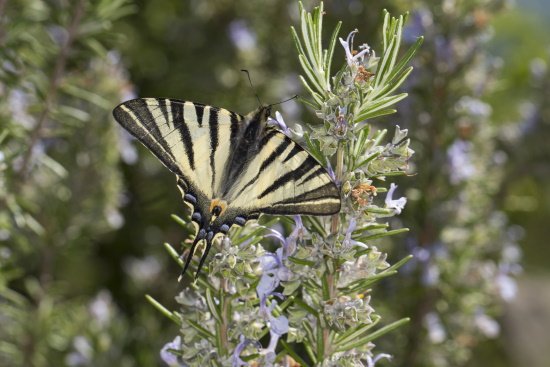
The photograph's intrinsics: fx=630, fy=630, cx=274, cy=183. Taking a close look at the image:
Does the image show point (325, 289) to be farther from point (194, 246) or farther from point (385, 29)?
point (385, 29)

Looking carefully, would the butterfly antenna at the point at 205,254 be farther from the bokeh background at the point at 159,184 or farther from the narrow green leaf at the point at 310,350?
the bokeh background at the point at 159,184

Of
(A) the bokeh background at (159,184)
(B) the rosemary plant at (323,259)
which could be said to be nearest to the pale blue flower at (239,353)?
(B) the rosemary plant at (323,259)

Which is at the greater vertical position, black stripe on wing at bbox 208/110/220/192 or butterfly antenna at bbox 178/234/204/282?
black stripe on wing at bbox 208/110/220/192

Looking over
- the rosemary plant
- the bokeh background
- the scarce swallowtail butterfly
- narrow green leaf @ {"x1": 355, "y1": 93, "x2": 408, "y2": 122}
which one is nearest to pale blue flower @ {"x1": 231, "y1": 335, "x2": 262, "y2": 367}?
the rosemary plant

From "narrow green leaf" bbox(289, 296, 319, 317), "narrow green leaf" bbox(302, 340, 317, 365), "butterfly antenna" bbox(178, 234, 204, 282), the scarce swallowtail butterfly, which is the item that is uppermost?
the scarce swallowtail butterfly

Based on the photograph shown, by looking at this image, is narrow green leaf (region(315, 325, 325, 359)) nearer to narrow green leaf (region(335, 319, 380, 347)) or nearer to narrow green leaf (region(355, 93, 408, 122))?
narrow green leaf (region(335, 319, 380, 347))

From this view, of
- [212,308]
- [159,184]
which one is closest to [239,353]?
[212,308]
